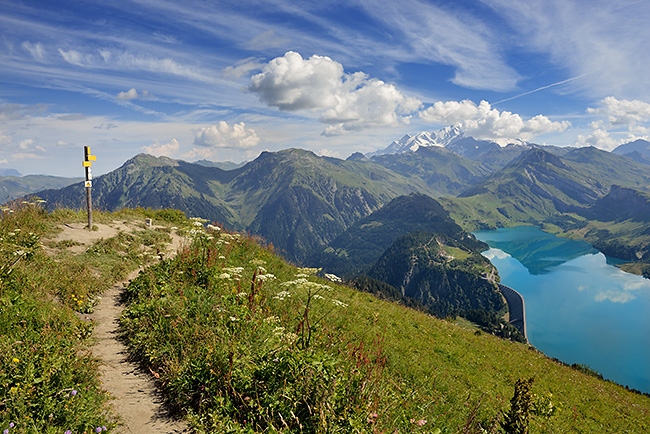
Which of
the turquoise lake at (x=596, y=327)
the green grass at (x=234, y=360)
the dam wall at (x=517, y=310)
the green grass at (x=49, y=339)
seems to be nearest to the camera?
the green grass at (x=49, y=339)

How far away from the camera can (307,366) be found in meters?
5.18

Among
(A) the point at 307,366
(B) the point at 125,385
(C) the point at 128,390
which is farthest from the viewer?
(B) the point at 125,385

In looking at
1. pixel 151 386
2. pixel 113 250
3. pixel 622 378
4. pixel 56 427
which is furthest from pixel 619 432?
pixel 622 378

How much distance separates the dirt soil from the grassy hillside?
0.27 metres

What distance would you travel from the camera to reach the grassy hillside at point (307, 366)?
17.4 feet

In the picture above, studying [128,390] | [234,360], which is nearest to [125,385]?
[128,390]

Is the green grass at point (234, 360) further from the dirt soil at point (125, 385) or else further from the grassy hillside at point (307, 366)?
the dirt soil at point (125, 385)

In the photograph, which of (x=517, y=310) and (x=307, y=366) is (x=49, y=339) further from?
(x=517, y=310)

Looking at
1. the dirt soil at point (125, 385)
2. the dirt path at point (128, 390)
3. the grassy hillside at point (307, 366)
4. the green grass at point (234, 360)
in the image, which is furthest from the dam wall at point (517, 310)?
the dirt path at point (128, 390)

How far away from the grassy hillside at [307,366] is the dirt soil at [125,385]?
27 centimetres

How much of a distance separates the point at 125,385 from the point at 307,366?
4448mm

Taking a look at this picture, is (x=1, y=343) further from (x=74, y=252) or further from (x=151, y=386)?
(x=74, y=252)

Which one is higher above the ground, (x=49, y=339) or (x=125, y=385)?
(x=49, y=339)

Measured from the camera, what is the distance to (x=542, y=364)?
763 inches
